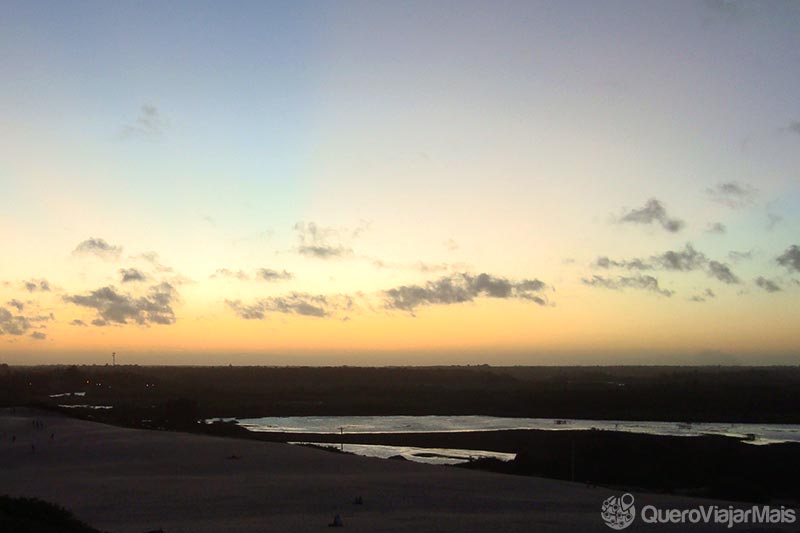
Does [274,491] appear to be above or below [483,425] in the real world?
above

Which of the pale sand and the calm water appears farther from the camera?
the calm water

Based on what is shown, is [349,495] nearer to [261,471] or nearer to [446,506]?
[446,506]

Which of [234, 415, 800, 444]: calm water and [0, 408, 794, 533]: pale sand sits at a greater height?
[0, 408, 794, 533]: pale sand

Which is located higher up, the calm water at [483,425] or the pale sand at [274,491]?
the pale sand at [274,491]

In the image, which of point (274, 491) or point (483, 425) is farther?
point (483, 425)

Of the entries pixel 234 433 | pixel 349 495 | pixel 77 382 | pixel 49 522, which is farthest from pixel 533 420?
pixel 77 382
